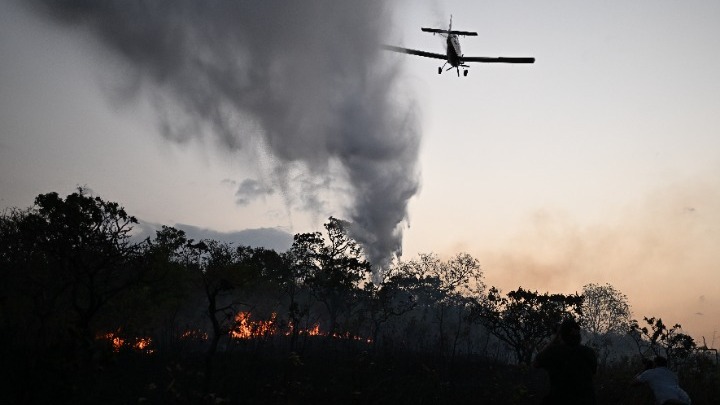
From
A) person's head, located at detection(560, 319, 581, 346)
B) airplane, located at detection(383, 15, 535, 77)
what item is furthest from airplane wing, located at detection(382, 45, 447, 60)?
person's head, located at detection(560, 319, 581, 346)

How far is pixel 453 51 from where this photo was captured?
2533 cm

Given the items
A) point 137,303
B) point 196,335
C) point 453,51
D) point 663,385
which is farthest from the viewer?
point 196,335

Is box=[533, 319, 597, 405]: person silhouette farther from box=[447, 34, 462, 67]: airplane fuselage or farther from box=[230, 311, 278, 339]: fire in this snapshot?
box=[230, 311, 278, 339]: fire

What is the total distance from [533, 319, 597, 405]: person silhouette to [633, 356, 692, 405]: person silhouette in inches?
127

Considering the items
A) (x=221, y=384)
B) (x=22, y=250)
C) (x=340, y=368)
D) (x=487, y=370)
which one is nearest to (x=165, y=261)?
(x=22, y=250)

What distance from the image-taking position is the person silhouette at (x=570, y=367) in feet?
18.2

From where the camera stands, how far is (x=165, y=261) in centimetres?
4044

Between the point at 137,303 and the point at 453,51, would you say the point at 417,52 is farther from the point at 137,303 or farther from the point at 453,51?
the point at 137,303

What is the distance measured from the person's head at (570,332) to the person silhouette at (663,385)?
135 inches

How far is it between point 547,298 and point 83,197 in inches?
1080

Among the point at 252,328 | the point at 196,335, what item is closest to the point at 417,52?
the point at 252,328

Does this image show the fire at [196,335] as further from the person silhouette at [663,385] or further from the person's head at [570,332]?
the person's head at [570,332]

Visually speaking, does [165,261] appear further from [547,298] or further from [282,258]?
[547,298]

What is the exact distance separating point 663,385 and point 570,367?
12.5 ft
